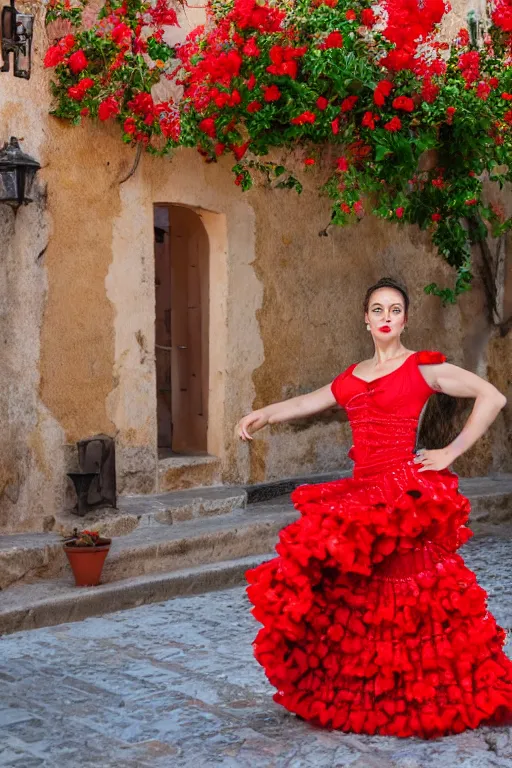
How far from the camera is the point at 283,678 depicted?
4449 millimetres

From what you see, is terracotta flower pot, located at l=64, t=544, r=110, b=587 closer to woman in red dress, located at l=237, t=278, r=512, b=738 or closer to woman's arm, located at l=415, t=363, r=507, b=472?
woman in red dress, located at l=237, t=278, r=512, b=738

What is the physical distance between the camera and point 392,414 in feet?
15.3

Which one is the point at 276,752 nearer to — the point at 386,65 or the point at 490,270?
the point at 386,65

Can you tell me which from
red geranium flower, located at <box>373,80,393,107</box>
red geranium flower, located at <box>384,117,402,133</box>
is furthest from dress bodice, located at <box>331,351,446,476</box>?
red geranium flower, located at <box>384,117,402,133</box>

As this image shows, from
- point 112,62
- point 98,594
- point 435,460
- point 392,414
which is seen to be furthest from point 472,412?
point 112,62

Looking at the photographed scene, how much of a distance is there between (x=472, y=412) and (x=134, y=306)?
12.7 feet

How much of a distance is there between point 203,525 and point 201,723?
3150mm

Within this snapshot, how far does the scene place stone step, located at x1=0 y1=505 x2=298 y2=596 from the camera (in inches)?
267

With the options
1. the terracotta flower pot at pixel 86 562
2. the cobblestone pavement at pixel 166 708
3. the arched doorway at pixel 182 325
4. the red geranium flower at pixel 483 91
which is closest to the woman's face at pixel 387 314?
the cobblestone pavement at pixel 166 708

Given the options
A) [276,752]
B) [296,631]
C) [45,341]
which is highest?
[45,341]

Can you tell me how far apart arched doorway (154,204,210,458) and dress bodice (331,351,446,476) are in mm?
4265

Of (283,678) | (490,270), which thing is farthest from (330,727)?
(490,270)

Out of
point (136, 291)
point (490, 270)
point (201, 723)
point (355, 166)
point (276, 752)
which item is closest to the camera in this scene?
point (276, 752)

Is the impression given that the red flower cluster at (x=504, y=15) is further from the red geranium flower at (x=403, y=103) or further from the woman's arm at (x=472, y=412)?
the woman's arm at (x=472, y=412)
